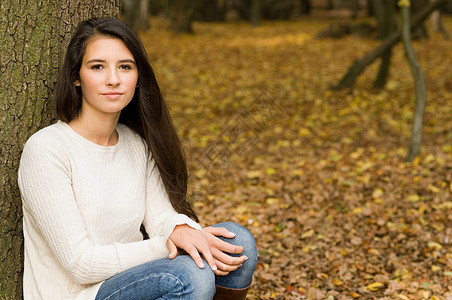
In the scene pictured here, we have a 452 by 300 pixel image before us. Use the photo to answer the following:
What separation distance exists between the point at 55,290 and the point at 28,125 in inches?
29.0

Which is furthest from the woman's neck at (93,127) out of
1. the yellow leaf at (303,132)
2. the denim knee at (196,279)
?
the yellow leaf at (303,132)

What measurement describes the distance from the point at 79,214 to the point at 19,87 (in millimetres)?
685

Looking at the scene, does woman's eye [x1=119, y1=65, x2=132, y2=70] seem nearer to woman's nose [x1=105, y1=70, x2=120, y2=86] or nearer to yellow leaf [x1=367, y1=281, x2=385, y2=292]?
woman's nose [x1=105, y1=70, x2=120, y2=86]

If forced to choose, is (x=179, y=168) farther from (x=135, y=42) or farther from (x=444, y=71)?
(x=444, y=71)

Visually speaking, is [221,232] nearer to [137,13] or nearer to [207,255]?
[207,255]

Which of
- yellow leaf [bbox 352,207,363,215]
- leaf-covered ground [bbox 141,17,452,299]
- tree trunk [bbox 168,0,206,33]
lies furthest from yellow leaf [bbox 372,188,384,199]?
tree trunk [bbox 168,0,206,33]

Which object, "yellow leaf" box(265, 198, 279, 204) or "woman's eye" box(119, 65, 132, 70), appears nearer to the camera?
"woman's eye" box(119, 65, 132, 70)

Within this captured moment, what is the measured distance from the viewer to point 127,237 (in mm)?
2373

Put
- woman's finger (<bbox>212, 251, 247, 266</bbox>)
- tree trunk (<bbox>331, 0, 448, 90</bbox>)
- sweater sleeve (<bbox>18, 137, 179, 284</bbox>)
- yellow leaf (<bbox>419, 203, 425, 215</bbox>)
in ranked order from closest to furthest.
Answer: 1. sweater sleeve (<bbox>18, 137, 179, 284</bbox>)
2. woman's finger (<bbox>212, 251, 247, 266</bbox>)
3. yellow leaf (<bbox>419, 203, 425, 215</bbox>)
4. tree trunk (<bbox>331, 0, 448, 90</bbox>)

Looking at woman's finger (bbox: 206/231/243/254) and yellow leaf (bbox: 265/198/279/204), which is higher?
woman's finger (bbox: 206/231/243/254)

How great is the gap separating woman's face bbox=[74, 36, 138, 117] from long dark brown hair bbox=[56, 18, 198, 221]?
3cm

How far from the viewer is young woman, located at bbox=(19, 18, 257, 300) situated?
82.8 inches

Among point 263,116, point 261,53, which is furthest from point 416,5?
point 263,116

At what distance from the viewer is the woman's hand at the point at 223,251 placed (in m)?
2.33
